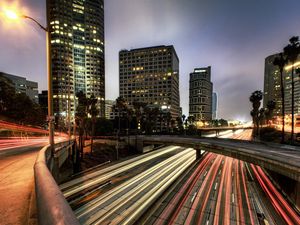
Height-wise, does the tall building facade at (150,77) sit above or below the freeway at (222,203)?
above

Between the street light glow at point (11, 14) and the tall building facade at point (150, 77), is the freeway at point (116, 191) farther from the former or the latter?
the tall building facade at point (150, 77)

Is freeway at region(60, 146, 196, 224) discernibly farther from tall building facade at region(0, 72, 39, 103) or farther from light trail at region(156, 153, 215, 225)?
tall building facade at region(0, 72, 39, 103)

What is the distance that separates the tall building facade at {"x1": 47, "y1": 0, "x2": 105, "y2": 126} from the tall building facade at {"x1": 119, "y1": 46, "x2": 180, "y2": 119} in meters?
27.4

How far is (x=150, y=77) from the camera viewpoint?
18000 cm

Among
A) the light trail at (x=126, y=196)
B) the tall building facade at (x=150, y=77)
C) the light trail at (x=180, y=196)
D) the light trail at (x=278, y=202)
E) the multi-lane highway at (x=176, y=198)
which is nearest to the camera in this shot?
the light trail at (x=126, y=196)

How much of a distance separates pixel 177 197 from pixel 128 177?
11860 mm

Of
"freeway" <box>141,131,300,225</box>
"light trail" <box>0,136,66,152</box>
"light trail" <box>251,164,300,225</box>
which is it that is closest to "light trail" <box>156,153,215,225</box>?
"freeway" <box>141,131,300,225</box>

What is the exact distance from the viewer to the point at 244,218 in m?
20.4

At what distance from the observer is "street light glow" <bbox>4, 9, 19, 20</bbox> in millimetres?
9069

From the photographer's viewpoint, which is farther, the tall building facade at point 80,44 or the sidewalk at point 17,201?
the tall building facade at point 80,44

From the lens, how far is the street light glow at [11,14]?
29.8ft

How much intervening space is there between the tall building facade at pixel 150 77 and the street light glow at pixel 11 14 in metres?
165

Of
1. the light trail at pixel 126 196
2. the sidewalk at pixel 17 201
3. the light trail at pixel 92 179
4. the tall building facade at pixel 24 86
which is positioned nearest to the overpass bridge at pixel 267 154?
the light trail at pixel 126 196

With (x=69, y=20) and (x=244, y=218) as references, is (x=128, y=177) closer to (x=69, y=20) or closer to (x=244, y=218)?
(x=244, y=218)
